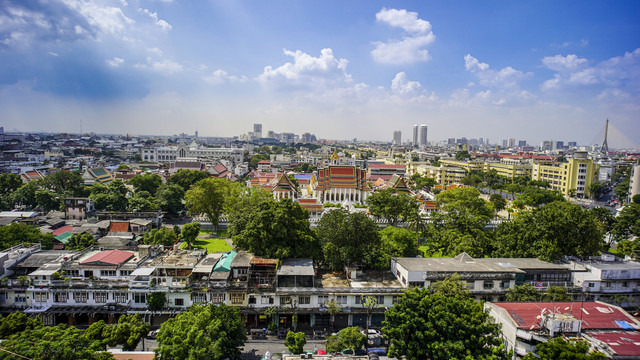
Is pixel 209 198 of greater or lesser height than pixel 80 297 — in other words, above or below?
above

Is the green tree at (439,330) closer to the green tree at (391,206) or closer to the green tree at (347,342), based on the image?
the green tree at (347,342)

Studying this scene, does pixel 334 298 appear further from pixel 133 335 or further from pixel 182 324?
pixel 133 335

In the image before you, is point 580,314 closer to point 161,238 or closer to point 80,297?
point 80,297

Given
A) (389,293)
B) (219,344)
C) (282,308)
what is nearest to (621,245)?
(389,293)

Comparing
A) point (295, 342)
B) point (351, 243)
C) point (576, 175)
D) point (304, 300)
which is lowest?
point (295, 342)

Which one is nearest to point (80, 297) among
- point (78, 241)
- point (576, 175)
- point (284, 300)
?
A: point (78, 241)

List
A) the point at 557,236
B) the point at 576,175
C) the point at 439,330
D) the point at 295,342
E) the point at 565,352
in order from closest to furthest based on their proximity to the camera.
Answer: the point at 565,352
the point at 439,330
the point at 295,342
the point at 557,236
the point at 576,175
